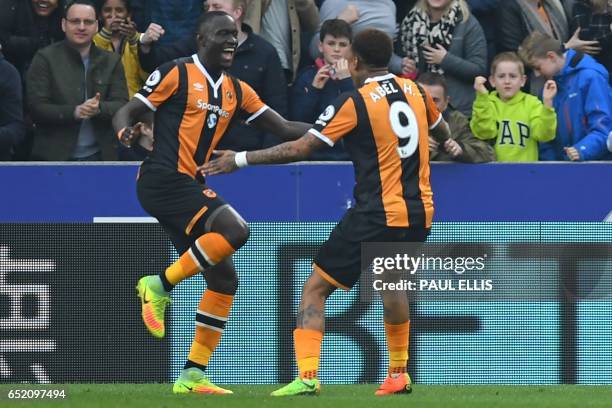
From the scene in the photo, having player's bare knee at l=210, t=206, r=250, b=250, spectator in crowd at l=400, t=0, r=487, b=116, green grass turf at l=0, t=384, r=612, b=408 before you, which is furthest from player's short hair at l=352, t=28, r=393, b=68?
spectator in crowd at l=400, t=0, r=487, b=116

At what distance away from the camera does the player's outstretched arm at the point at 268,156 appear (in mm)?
9258

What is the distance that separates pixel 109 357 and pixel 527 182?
3707 mm

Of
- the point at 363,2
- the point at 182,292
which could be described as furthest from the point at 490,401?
the point at 363,2

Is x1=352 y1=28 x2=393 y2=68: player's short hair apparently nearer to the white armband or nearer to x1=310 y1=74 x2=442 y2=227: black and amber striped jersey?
x1=310 y1=74 x2=442 y2=227: black and amber striped jersey

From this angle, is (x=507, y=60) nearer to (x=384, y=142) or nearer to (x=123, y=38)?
(x=123, y=38)

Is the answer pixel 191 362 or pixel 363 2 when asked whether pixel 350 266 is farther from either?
pixel 363 2

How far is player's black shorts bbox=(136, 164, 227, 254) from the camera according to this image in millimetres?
9531

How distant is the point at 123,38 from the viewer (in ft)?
42.5

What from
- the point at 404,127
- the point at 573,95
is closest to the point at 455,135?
the point at 573,95

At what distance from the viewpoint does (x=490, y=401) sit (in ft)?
30.1

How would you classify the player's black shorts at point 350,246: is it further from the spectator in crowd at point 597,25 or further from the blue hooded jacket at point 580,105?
the spectator in crowd at point 597,25

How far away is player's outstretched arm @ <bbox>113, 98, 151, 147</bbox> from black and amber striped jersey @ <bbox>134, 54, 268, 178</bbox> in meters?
0.05

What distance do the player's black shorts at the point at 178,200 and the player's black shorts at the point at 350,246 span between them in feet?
2.61

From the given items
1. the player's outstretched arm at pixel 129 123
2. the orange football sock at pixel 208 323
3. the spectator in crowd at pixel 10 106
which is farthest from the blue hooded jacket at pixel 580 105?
the spectator in crowd at pixel 10 106
